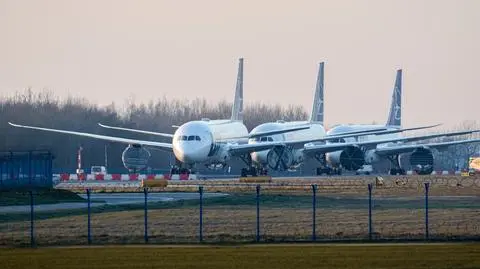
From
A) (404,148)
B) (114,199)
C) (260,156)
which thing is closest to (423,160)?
(404,148)

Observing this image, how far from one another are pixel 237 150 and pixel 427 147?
18.6 m

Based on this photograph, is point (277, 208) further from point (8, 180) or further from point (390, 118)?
point (390, 118)

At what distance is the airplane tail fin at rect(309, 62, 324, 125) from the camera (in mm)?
122062

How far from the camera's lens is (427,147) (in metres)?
Answer: 108

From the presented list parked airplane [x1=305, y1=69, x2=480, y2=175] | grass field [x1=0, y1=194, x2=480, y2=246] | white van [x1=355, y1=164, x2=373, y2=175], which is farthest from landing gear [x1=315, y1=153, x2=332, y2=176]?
grass field [x1=0, y1=194, x2=480, y2=246]

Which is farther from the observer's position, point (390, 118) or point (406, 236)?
point (390, 118)

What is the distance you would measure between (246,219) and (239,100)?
6301 cm

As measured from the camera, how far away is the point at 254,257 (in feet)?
→ 108

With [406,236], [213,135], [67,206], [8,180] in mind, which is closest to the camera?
[406,236]

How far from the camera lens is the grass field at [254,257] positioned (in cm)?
3066

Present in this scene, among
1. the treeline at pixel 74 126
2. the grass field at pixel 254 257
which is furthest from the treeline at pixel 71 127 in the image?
the grass field at pixel 254 257

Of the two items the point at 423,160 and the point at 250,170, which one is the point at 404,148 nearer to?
the point at 423,160

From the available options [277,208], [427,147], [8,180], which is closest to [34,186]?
[8,180]

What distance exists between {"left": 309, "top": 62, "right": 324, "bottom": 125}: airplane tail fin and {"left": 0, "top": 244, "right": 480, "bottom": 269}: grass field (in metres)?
85.7
